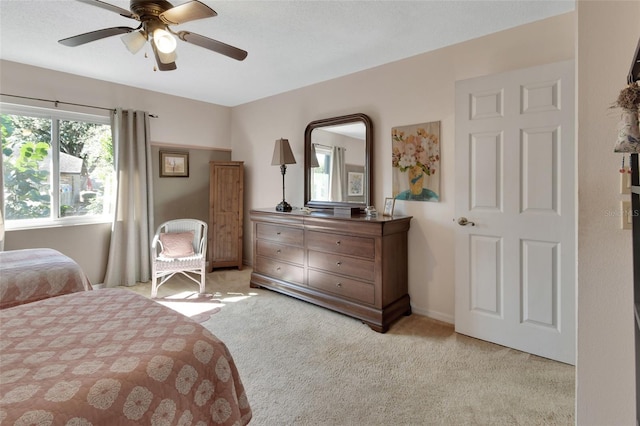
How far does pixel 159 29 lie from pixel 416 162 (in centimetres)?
227

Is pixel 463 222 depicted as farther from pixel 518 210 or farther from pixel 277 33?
pixel 277 33

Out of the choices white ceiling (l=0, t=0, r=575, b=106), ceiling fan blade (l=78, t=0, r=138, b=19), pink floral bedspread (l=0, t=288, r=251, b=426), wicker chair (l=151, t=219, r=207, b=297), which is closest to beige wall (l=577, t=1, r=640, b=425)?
white ceiling (l=0, t=0, r=575, b=106)

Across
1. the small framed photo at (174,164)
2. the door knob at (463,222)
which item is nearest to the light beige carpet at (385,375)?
the door knob at (463,222)

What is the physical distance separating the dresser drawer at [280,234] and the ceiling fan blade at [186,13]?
2.08 meters

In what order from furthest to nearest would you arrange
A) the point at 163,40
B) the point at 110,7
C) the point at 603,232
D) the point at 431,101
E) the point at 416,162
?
the point at 416,162 < the point at 431,101 < the point at 163,40 < the point at 110,7 < the point at 603,232

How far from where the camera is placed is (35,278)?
212cm

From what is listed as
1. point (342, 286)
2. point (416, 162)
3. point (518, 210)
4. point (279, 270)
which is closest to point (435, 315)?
point (342, 286)

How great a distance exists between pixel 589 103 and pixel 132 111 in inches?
170

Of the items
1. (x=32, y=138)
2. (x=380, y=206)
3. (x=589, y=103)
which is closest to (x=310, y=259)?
(x=380, y=206)

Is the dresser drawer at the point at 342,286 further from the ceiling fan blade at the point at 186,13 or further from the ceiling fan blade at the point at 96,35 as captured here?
the ceiling fan blade at the point at 96,35

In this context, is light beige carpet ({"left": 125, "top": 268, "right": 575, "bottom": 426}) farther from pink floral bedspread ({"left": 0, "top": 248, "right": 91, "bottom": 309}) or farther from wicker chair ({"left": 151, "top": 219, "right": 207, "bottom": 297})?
pink floral bedspread ({"left": 0, "top": 248, "right": 91, "bottom": 309})

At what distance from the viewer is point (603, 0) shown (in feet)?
4.23

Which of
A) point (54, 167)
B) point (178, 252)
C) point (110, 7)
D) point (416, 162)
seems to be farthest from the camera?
point (178, 252)

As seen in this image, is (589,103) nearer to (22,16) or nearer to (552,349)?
(552,349)
